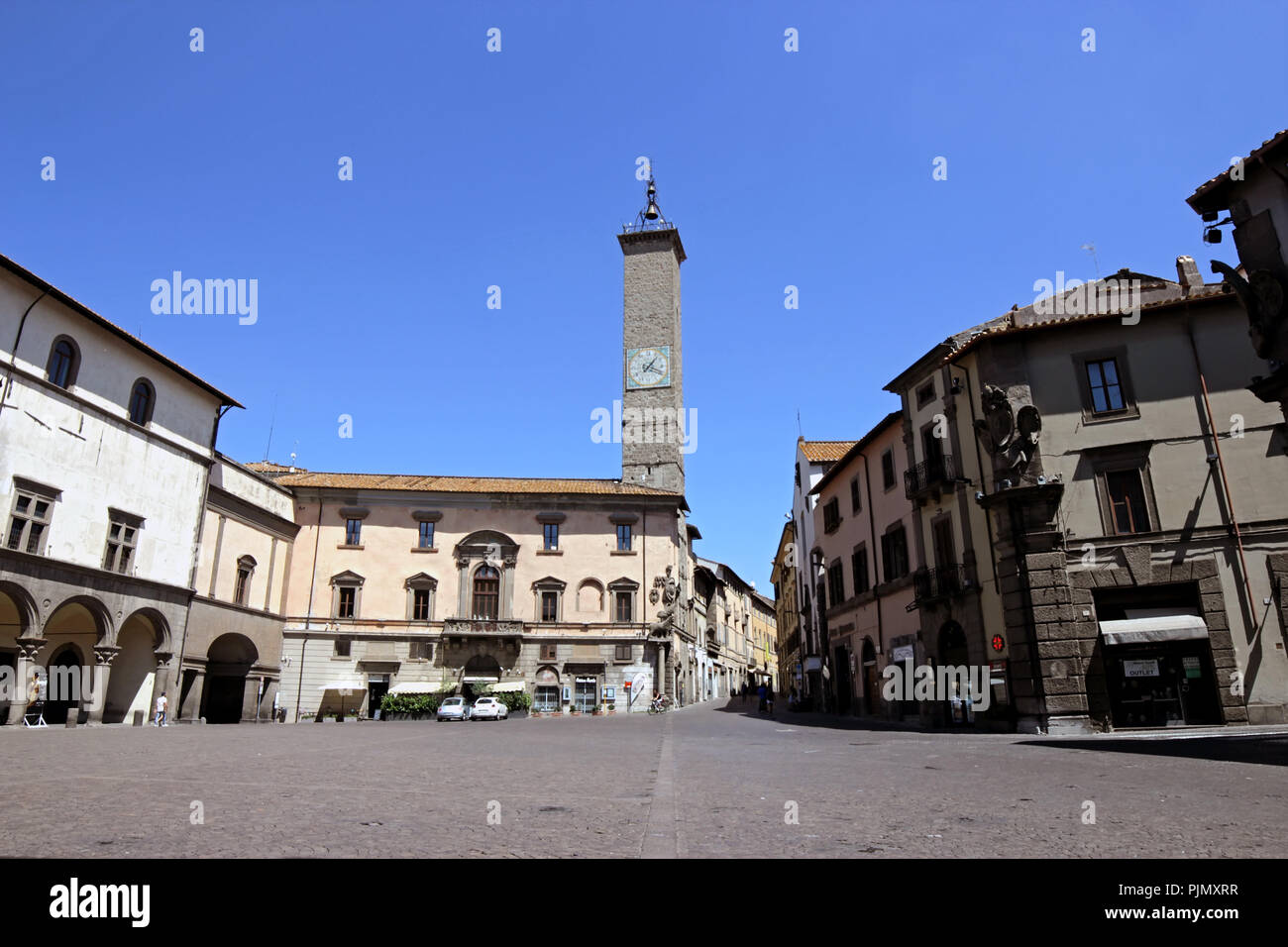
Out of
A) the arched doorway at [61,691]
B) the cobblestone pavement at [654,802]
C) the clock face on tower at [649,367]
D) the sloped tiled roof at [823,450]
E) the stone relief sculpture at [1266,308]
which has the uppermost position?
the clock face on tower at [649,367]

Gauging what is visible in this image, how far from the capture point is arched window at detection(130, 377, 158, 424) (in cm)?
3228

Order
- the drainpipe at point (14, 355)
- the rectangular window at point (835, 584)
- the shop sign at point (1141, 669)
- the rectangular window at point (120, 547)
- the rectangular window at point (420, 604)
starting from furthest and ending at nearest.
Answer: the rectangular window at point (420, 604) < the rectangular window at point (835, 584) < the rectangular window at point (120, 547) < the drainpipe at point (14, 355) < the shop sign at point (1141, 669)

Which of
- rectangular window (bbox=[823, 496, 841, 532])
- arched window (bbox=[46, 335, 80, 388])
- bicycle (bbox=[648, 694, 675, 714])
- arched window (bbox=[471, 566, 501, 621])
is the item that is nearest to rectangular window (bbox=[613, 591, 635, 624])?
bicycle (bbox=[648, 694, 675, 714])

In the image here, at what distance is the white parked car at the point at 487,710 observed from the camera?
40500 millimetres

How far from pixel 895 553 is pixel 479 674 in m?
26.9

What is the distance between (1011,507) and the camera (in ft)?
75.3

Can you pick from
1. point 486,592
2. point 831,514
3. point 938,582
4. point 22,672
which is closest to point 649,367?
point 486,592

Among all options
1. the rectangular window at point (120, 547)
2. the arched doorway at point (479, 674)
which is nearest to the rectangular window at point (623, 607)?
the arched doorway at point (479, 674)

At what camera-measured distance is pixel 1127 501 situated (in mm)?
22578

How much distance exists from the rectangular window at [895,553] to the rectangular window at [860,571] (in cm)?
217

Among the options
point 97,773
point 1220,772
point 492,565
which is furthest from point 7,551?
point 1220,772

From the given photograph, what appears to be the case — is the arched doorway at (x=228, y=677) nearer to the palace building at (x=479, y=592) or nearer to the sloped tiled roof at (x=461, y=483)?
the palace building at (x=479, y=592)
